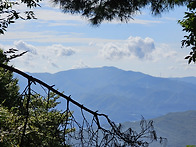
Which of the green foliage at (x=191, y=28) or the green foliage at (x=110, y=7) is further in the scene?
the green foliage at (x=110, y=7)

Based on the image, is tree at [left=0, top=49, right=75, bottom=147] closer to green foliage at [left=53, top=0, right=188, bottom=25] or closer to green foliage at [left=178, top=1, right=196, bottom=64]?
green foliage at [left=178, top=1, right=196, bottom=64]

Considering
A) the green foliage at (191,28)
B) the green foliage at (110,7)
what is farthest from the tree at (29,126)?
the green foliage at (110,7)

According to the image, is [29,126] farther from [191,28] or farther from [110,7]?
[110,7]

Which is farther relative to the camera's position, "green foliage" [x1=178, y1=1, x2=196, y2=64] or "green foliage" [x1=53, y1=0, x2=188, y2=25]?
"green foliage" [x1=53, y1=0, x2=188, y2=25]

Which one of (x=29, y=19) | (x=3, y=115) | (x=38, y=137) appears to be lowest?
(x=38, y=137)

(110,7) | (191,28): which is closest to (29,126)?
(191,28)

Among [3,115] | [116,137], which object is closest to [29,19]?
[3,115]

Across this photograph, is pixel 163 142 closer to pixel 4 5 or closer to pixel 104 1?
pixel 4 5

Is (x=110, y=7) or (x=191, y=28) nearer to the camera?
(x=191, y=28)

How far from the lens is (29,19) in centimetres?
656

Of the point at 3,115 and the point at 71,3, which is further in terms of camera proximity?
the point at 71,3

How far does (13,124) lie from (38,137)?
1.29 ft

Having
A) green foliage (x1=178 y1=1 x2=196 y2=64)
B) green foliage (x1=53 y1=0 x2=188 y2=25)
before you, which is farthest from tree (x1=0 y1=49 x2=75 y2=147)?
green foliage (x1=53 y1=0 x2=188 y2=25)

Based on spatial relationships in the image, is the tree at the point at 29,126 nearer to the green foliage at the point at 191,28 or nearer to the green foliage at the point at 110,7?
the green foliage at the point at 191,28
